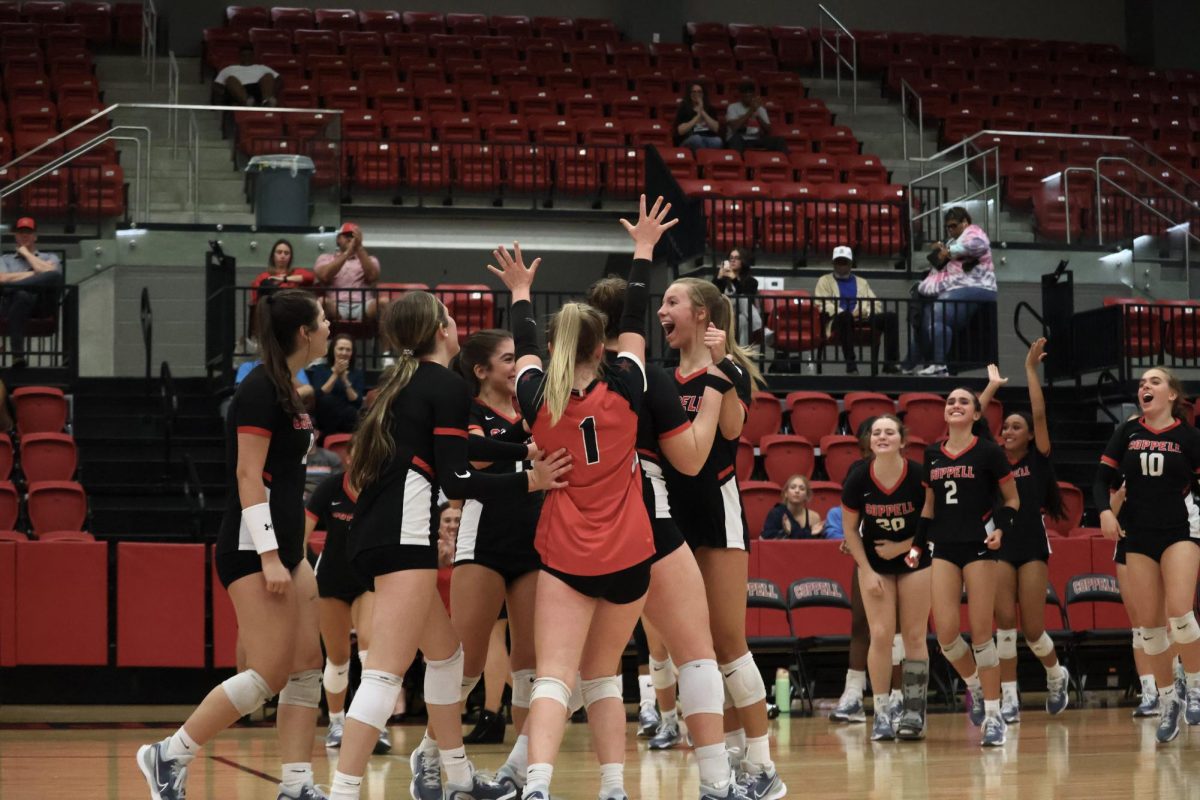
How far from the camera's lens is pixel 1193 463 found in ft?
28.4

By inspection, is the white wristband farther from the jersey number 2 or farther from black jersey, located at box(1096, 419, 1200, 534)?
black jersey, located at box(1096, 419, 1200, 534)

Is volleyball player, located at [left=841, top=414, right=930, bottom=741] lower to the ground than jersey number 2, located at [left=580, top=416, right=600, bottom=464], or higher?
lower

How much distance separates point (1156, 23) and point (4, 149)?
18.9 metres

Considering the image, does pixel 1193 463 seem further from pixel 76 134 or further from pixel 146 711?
pixel 76 134

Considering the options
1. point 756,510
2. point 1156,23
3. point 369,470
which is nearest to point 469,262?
point 756,510

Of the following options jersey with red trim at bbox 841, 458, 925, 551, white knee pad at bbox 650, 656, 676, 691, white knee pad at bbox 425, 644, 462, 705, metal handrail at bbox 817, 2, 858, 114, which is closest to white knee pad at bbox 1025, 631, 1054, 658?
jersey with red trim at bbox 841, 458, 925, 551

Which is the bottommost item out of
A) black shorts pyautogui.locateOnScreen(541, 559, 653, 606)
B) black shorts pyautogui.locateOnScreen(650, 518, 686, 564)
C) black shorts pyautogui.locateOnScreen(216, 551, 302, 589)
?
black shorts pyautogui.locateOnScreen(541, 559, 653, 606)

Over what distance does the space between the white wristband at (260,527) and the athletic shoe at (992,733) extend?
14.9 feet

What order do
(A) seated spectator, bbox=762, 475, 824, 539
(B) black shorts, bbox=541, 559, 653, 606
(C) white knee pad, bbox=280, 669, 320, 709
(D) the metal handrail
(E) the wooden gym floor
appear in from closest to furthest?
1. (B) black shorts, bbox=541, 559, 653, 606
2. (C) white knee pad, bbox=280, 669, 320, 709
3. (E) the wooden gym floor
4. (A) seated spectator, bbox=762, 475, 824, 539
5. (D) the metal handrail

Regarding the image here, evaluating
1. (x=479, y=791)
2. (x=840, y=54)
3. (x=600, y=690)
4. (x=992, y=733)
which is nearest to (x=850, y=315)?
(x=992, y=733)

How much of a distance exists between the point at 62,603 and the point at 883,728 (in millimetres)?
5685

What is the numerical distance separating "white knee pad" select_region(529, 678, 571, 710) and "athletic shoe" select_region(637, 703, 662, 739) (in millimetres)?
3968

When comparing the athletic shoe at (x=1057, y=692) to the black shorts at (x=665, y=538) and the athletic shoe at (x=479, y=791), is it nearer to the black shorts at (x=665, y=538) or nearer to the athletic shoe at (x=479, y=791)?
the athletic shoe at (x=479, y=791)

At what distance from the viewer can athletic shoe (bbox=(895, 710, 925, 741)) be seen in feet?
27.6
